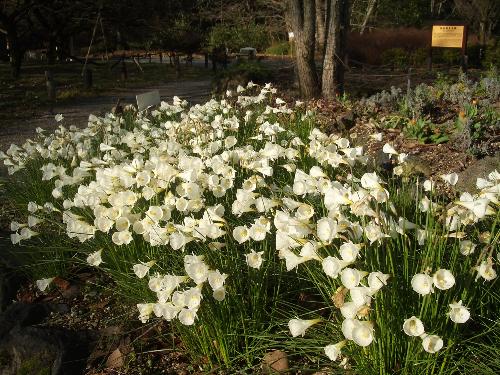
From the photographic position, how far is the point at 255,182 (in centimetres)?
270

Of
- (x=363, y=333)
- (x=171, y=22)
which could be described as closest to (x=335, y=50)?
(x=363, y=333)

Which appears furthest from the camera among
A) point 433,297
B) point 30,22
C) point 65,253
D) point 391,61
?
point 30,22

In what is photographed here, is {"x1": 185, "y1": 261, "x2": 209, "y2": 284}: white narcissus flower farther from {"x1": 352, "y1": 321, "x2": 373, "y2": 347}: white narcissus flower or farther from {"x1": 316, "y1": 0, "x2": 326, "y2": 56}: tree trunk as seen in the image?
{"x1": 316, "y1": 0, "x2": 326, "y2": 56}: tree trunk

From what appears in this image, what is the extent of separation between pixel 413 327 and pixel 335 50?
724cm

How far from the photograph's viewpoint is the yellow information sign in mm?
13945

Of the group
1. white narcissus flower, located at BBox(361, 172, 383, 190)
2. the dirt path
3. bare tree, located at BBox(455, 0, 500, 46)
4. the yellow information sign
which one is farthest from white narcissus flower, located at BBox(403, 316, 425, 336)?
bare tree, located at BBox(455, 0, 500, 46)

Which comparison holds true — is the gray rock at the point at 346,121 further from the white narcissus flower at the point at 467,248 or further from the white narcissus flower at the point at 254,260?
the white narcissus flower at the point at 467,248

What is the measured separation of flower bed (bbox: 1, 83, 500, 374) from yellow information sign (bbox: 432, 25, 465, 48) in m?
11.8

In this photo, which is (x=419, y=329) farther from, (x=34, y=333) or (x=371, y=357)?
(x=34, y=333)

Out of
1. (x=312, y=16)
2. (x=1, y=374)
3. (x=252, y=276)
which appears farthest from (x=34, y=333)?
(x=312, y=16)

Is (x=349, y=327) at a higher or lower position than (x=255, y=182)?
lower

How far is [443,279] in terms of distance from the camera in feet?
5.85

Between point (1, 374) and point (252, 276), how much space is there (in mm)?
1313

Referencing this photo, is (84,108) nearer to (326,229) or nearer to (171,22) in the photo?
(326,229)
